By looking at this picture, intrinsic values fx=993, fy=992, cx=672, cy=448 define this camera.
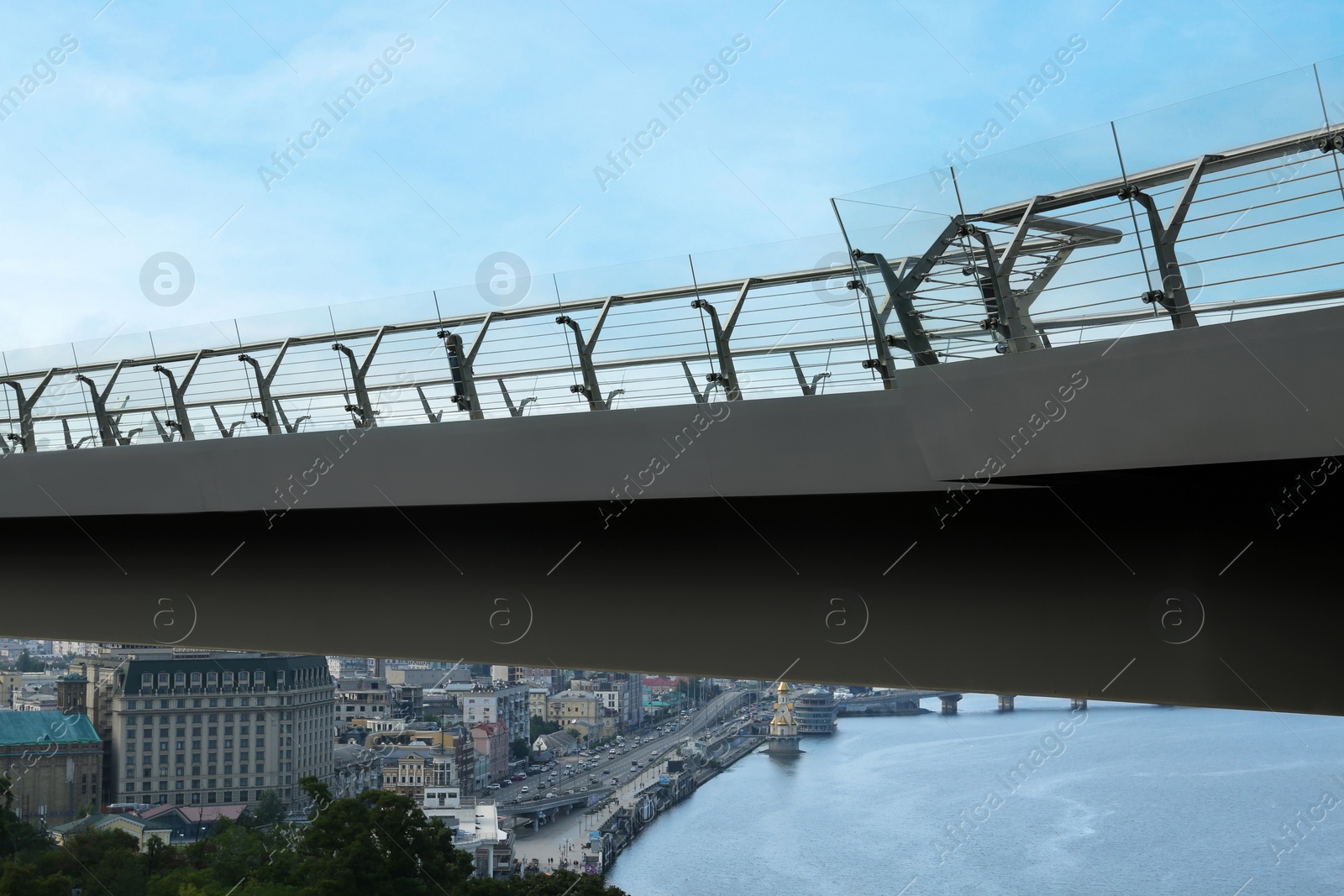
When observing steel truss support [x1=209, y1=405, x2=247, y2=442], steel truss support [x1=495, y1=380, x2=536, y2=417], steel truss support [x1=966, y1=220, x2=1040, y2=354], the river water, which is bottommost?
the river water

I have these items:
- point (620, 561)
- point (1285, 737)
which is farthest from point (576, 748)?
point (620, 561)

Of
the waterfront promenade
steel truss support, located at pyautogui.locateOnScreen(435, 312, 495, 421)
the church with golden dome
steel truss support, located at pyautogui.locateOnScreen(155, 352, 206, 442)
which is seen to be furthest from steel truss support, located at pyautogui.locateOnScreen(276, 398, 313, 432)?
the waterfront promenade

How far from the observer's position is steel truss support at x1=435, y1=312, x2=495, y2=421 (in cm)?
826

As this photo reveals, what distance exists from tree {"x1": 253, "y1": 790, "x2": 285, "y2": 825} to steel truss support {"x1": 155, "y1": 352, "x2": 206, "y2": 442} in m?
50.0

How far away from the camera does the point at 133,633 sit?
1005cm

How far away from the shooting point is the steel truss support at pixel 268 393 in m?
9.44

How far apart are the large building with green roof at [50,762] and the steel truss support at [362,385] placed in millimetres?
58713

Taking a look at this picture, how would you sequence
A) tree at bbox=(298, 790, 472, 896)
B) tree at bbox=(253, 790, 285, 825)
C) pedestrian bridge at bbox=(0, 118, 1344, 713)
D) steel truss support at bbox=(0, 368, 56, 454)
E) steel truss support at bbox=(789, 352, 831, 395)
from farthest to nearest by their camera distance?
tree at bbox=(253, 790, 285, 825)
tree at bbox=(298, 790, 472, 896)
steel truss support at bbox=(0, 368, 56, 454)
steel truss support at bbox=(789, 352, 831, 395)
pedestrian bridge at bbox=(0, 118, 1344, 713)

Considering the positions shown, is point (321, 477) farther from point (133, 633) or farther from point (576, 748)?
point (576, 748)

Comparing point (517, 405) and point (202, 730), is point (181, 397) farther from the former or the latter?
point (202, 730)

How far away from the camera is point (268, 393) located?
9547 millimetres

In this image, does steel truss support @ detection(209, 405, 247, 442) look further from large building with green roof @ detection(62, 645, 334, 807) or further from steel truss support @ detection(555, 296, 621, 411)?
large building with green roof @ detection(62, 645, 334, 807)

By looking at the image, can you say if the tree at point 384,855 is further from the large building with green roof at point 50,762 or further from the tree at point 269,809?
the large building with green roof at point 50,762

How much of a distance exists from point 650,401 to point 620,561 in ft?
4.03
